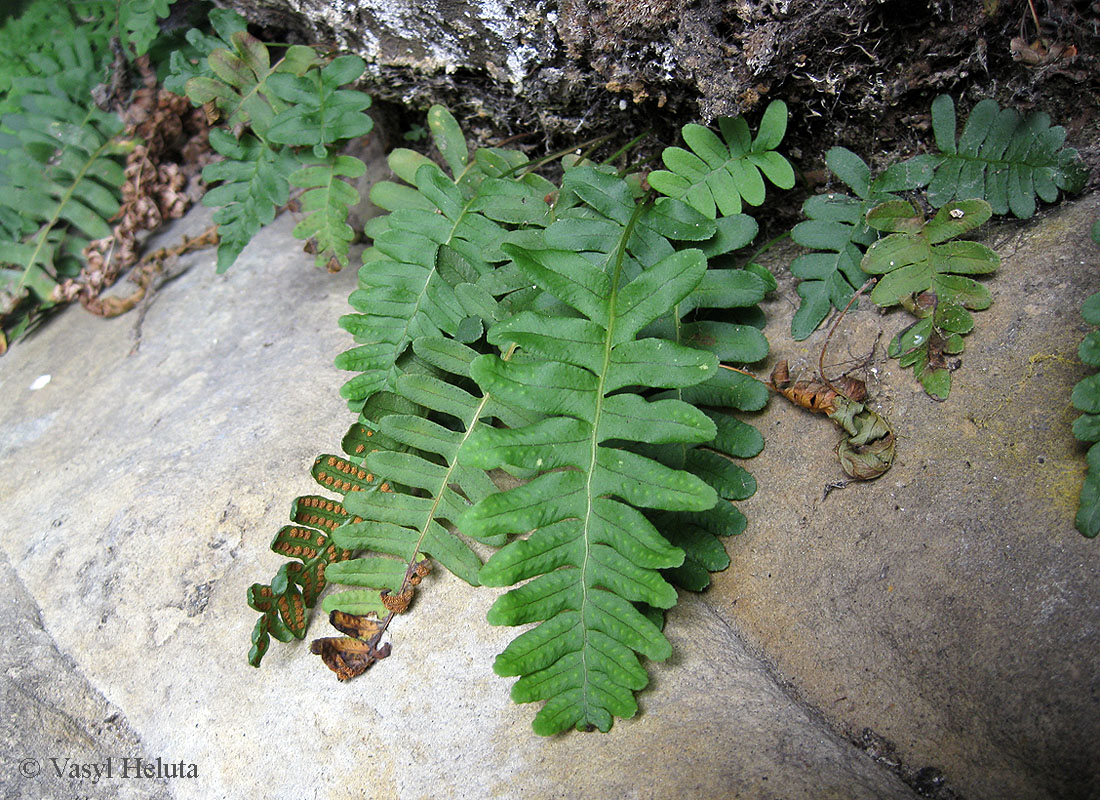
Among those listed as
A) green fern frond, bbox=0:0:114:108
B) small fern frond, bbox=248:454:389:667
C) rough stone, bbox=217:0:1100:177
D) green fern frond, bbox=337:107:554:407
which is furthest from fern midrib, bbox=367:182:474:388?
green fern frond, bbox=0:0:114:108

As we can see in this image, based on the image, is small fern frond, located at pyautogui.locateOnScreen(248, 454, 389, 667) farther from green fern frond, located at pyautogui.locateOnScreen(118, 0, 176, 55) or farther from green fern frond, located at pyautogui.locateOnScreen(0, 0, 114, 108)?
green fern frond, located at pyautogui.locateOnScreen(0, 0, 114, 108)

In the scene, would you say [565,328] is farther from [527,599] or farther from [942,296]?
[942,296]

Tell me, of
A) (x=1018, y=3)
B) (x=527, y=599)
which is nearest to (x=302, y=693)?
(x=527, y=599)

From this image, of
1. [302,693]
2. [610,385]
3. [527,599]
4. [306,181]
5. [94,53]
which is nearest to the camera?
[527,599]

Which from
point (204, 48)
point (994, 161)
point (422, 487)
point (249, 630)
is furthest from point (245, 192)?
point (994, 161)

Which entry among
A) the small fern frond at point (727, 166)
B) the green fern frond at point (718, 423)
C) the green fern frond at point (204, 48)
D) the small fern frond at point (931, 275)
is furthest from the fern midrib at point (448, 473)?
the green fern frond at point (204, 48)

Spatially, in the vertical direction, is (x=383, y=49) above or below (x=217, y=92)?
above

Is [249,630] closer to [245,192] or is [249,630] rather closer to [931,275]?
[245,192]

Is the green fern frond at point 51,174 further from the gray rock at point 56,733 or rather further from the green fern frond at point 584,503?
the green fern frond at point 584,503
